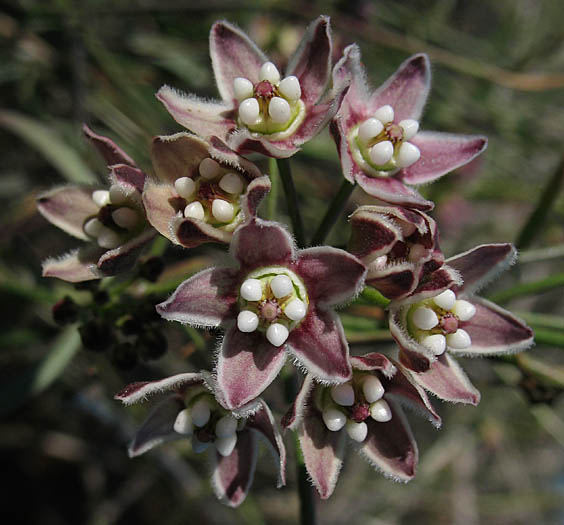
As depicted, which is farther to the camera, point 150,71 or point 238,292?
point 150,71

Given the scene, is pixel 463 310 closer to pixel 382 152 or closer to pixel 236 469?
pixel 382 152

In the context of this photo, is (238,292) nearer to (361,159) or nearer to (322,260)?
(322,260)

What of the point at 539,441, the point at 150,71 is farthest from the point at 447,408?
the point at 150,71

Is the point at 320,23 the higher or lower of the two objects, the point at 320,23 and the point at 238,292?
the higher

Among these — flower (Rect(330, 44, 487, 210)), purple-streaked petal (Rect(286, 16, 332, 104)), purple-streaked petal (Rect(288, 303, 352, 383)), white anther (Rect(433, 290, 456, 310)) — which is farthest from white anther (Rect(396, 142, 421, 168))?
purple-streaked petal (Rect(288, 303, 352, 383))

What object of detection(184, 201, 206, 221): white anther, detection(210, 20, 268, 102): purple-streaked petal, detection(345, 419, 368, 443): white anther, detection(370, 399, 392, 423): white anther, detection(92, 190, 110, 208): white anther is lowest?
detection(345, 419, 368, 443): white anther

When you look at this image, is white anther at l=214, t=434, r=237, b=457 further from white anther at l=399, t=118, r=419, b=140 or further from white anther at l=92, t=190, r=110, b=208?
white anther at l=399, t=118, r=419, b=140
